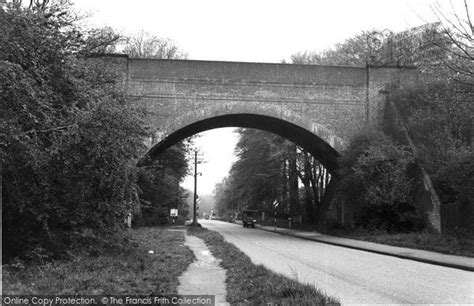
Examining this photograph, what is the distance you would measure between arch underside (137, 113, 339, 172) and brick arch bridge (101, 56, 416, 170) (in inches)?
4.2

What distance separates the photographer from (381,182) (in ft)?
77.9

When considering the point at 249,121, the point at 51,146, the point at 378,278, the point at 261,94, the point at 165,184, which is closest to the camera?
the point at 51,146

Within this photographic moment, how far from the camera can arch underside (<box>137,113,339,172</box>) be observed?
1086 inches

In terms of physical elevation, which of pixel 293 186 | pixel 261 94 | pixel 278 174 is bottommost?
pixel 293 186

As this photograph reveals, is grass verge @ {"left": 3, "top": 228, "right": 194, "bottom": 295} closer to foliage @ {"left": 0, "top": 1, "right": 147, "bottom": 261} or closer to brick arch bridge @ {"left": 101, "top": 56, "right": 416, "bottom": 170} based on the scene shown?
foliage @ {"left": 0, "top": 1, "right": 147, "bottom": 261}

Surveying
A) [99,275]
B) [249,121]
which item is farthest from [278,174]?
[99,275]

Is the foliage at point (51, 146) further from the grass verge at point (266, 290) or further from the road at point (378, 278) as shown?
the road at point (378, 278)

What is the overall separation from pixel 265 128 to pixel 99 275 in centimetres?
2307

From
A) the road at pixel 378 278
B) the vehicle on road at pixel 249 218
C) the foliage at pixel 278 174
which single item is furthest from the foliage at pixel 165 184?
the road at pixel 378 278

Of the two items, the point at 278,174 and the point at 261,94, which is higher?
the point at 261,94

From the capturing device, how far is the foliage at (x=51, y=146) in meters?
9.84

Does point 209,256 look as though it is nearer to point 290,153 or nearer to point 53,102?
point 53,102

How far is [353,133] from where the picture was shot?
27.6 meters

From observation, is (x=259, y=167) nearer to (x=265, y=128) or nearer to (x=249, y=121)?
(x=265, y=128)
